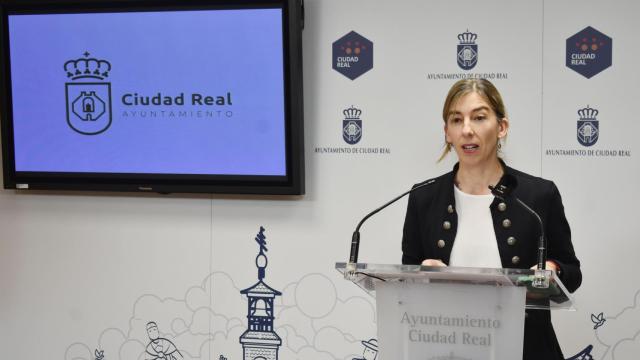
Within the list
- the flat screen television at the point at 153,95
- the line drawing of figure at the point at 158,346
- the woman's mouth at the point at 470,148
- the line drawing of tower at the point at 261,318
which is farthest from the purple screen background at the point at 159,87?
the woman's mouth at the point at 470,148

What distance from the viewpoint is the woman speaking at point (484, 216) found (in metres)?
2.29

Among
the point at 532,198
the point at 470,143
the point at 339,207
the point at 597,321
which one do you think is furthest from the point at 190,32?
the point at 597,321

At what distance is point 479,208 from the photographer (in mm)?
2357

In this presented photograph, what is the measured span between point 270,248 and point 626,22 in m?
2.01

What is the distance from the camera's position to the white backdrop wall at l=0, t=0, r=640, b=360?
10.6 ft

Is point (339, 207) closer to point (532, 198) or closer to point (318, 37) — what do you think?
point (318, 37)

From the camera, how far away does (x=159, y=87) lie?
359cm

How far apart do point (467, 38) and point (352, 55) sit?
22.0 inches

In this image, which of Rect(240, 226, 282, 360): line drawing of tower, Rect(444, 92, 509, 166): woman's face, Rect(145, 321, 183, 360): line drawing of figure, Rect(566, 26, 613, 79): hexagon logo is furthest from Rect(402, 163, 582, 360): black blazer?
Rect(145, 321, 183, 360): line drawing of figure

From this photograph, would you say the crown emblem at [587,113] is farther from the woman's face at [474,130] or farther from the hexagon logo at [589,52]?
the woman's face at [474,130]

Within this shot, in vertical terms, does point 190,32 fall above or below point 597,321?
above

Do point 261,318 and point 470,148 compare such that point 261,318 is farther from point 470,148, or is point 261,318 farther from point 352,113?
point 470,148

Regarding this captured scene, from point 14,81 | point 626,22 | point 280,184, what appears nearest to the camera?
point 626,22

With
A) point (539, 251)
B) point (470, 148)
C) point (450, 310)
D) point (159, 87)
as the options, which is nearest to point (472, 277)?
point (450, 310)
